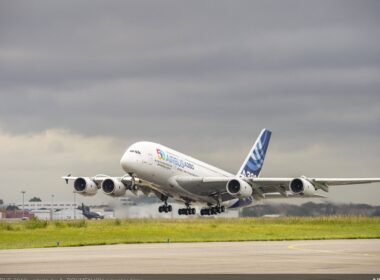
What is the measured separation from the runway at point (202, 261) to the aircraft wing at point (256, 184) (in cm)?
2780

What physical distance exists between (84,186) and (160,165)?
34.8 feet

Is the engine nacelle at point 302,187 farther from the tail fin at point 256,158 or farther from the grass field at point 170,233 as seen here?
the tail fin at point 256,158

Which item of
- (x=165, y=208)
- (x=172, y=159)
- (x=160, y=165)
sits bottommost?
(x=165, y=208)

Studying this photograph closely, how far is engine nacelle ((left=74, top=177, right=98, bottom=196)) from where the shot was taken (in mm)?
68294

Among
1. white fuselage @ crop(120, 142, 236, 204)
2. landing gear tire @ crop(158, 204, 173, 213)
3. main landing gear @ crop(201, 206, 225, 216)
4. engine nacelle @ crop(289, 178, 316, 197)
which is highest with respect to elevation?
white fuselage @ crop(120, 142, 236, 204)

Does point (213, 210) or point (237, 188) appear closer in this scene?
point (237, 188)

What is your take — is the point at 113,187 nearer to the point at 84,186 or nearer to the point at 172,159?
the point at 84,186

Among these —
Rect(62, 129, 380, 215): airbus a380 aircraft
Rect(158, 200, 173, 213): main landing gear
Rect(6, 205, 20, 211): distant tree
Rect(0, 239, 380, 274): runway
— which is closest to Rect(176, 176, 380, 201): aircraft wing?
Rect(62, 129, 380, 215): airbus a380 aircraft

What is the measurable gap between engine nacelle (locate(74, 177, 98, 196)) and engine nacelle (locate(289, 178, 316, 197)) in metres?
16.7

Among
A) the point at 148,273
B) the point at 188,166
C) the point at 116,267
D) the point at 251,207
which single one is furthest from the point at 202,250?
the point at 251,207

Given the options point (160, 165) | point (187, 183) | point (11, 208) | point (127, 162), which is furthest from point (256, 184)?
point (11, 208)

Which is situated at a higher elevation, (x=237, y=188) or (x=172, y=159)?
(x=172, y=159)

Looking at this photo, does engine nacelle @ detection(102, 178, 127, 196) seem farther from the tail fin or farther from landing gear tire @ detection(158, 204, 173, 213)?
the tail fin

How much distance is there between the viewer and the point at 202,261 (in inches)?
1104
